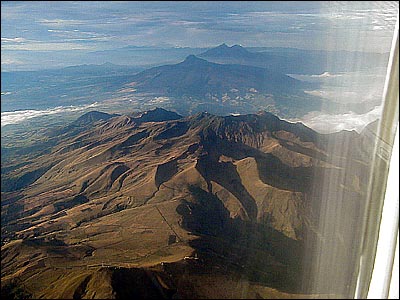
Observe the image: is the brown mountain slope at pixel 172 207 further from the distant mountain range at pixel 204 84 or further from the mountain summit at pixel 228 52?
the mountain summit at pixel 228 52

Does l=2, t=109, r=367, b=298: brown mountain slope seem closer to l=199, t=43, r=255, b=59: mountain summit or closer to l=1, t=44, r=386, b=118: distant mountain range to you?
l=1, t=44, r=386, b=118: distant mountain range

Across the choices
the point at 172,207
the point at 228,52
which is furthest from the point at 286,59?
the point at 172,207

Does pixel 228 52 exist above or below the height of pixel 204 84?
above

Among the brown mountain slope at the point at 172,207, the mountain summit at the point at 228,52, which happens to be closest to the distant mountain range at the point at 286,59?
the mountain summit at the point at 228,52

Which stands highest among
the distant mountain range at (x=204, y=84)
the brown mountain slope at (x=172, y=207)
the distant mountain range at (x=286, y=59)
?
the distant mountain range at (x=286, y=59)

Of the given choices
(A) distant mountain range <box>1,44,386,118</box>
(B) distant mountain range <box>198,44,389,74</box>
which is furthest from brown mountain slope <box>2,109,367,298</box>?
(B) distant mountain range <box>198,44,389,74</box>

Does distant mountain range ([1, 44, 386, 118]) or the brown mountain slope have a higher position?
distant mountain range ([1, 44, 386, 118])

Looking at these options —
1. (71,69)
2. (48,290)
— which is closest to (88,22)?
(71,69)

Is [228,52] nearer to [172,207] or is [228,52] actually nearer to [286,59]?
[286,59]

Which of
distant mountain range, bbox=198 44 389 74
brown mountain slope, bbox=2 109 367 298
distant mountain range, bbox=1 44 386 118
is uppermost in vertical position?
distant mountain range, bbox=198 44 389 74
